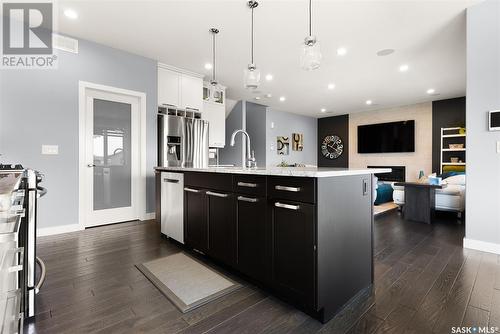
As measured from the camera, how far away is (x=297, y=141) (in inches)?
336

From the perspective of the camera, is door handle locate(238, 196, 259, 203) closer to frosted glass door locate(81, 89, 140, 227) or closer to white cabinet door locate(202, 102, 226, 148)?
frosted glass door locate(81, 89, 140, 227)

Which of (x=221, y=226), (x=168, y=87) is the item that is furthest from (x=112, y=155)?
(x=221, y=226)

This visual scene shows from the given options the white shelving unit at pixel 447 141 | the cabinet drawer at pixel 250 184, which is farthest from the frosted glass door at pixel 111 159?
the white shelving unit at pixel 447 141

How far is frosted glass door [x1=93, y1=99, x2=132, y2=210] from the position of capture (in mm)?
3650

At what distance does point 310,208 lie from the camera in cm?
142

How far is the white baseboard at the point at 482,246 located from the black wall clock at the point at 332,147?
629cm

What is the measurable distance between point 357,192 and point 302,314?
2.87 feet

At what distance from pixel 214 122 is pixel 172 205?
3.08 m

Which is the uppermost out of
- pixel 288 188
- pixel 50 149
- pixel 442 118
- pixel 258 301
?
pixel 442 118

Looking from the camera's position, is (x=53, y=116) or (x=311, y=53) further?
(x=53, y=116)

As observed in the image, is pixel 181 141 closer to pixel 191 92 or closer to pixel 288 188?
pixel 191 92

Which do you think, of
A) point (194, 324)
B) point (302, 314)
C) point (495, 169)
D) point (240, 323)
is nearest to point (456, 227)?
point (495, 169)

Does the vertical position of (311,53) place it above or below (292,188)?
above

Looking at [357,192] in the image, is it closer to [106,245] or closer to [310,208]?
[310,208]
